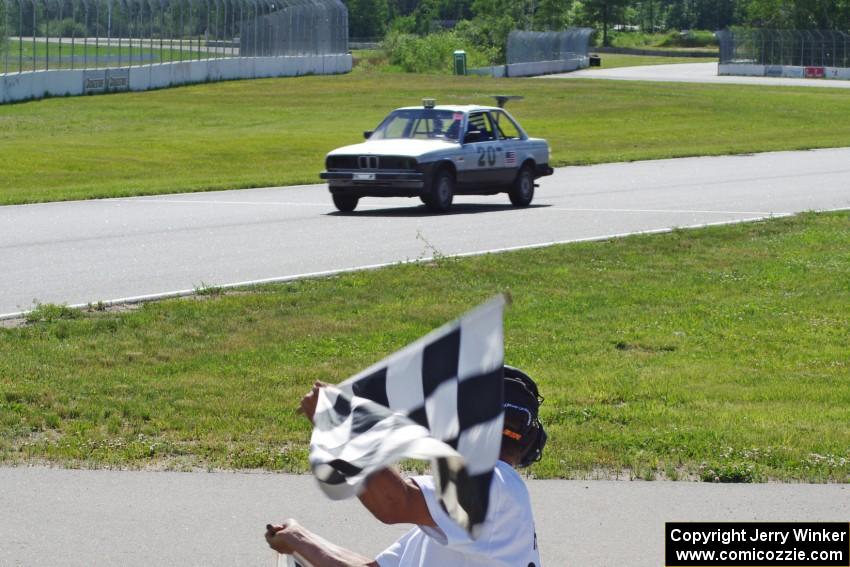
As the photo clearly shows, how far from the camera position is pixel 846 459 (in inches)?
287

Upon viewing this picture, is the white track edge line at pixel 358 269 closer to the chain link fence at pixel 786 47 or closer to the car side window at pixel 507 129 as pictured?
the car side window at pixel 507 129

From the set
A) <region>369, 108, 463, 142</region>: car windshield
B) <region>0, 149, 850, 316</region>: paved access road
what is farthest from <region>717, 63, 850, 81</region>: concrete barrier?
<region>369, 108, 463, 142</region>: car windshield

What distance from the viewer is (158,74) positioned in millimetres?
57281

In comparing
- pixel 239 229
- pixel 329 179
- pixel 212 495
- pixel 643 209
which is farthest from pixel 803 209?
pixel 212 495

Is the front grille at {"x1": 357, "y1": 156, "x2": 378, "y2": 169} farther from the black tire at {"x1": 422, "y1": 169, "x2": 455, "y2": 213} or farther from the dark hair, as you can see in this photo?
the dark hair

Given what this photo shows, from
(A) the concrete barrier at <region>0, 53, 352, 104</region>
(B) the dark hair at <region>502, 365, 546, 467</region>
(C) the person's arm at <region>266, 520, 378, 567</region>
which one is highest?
(B) the dark hair at <region>502, 365, 546, 467</region>

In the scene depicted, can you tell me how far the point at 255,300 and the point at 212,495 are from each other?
5825 millimetres

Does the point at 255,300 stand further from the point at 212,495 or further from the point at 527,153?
the point at 527,153

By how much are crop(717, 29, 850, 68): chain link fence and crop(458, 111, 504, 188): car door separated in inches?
2932

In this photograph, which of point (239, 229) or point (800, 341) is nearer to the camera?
point (800, 341)

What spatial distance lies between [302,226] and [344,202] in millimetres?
2544

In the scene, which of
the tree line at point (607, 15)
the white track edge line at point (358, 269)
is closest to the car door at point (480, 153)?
the white track edge line at point (358, 269)

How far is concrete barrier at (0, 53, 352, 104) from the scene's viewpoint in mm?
48562
